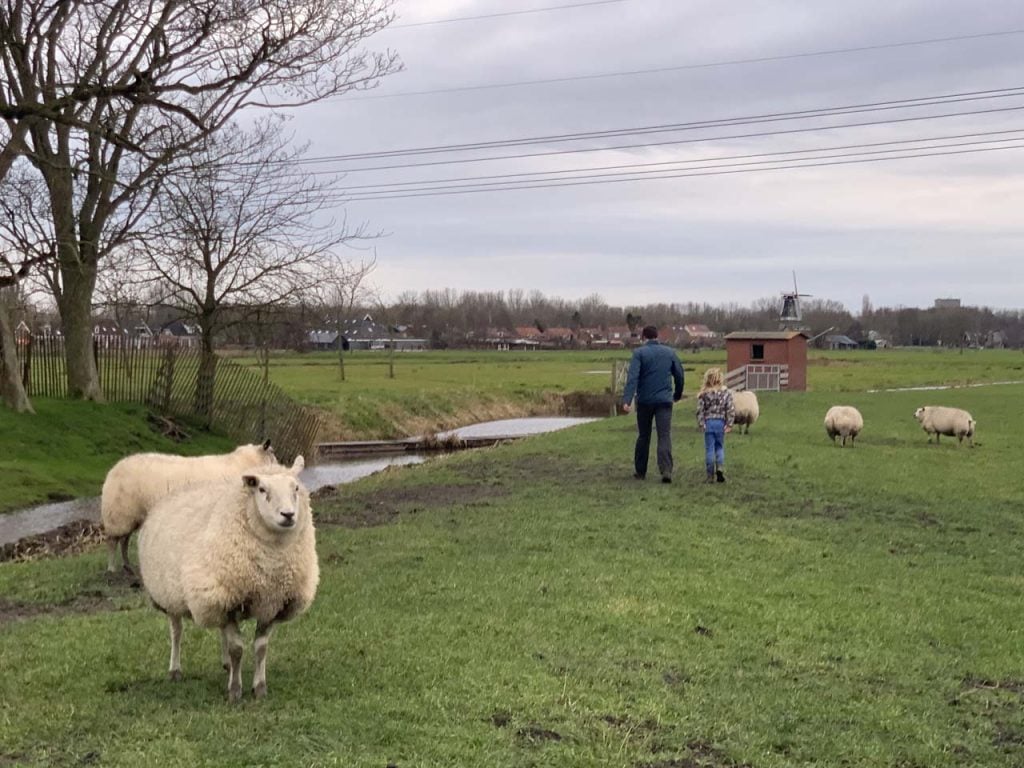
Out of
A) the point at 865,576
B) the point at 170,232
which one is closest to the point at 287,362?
the point at 170,232

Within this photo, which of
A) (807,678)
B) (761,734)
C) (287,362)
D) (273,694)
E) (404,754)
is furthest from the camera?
(287,362)

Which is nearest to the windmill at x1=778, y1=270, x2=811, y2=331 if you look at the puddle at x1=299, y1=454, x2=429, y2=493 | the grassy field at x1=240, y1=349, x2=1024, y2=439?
the grassy field at x1=240, y1=349, x2=1024, y2=439

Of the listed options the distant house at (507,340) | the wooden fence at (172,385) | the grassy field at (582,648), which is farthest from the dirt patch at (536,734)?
the distant house at (507,340)

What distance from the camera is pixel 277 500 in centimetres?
695

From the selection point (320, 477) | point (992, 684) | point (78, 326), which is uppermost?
point (78, 326)

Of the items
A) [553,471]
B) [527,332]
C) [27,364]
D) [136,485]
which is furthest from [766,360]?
[527,332]

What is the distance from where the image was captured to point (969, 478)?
65.8 feet

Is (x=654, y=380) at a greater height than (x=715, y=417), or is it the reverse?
(x=654, y=380)

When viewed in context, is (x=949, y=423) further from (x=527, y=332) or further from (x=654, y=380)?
(x=527, y=332)

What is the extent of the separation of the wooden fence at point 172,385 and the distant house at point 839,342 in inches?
6152

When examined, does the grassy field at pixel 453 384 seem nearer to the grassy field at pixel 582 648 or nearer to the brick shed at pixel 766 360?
the brick shed at pixel 766 360

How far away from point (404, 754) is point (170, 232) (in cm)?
2470

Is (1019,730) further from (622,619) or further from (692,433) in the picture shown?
(692,433)

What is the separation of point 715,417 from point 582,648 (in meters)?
10.3
